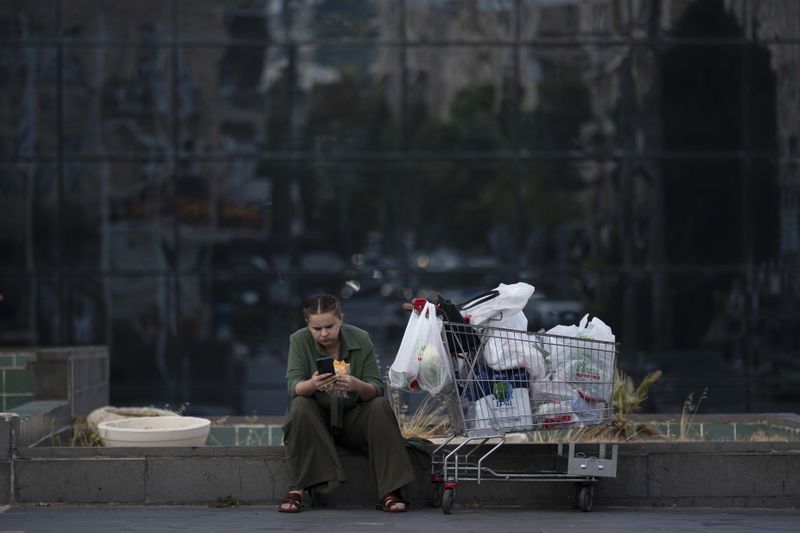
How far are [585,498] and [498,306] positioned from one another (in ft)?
4.29

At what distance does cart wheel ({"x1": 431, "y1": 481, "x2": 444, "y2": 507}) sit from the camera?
845 cm

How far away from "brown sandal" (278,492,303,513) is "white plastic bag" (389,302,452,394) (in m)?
0.93

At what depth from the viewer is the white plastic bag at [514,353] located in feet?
A: 26.6

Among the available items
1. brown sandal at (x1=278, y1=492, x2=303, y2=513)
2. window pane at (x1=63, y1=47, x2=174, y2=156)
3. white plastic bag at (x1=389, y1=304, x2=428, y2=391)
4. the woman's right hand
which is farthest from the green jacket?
window pane at (x1=63, y1=47, x2=174, y2=156)

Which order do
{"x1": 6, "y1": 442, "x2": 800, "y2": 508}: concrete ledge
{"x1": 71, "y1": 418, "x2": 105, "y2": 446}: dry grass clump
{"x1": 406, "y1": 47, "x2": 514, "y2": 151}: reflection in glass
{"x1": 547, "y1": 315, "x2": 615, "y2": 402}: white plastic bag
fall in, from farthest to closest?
{"x1": 406, "y1": 47, "x2": 514, "y2": 151}: reflection in glass → {"x1": 71, "y1": 418, "x2": 105, "y2": 446}: dry grass clump → {"x1": 6, "y1": 442, "x2": 800, "y2": 508}: concrete ledge → {"x1": 547, "y1": 315, "x2": 615, "y2": 402}: white plastic bag

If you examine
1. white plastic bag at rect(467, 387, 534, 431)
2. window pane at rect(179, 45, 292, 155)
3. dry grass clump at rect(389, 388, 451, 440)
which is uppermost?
window pane at rect(179, 45, 292, 155)

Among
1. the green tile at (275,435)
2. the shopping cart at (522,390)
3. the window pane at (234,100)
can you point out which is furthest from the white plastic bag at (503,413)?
the window pane at (234,100)

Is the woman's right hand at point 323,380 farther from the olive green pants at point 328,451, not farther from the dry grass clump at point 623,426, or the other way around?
the dry grass clump at point 623,426

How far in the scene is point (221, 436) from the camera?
10.2 m

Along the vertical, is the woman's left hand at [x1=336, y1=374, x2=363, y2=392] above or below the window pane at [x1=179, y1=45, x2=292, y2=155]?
below

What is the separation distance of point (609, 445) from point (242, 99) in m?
10.1

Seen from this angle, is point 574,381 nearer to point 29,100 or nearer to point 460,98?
point 460,98

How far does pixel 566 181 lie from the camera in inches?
688

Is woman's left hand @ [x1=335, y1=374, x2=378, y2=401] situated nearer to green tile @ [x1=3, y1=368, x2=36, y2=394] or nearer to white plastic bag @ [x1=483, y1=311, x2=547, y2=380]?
white plastic bag @ [x1=483, y1=311, x2=547, y2=380]
